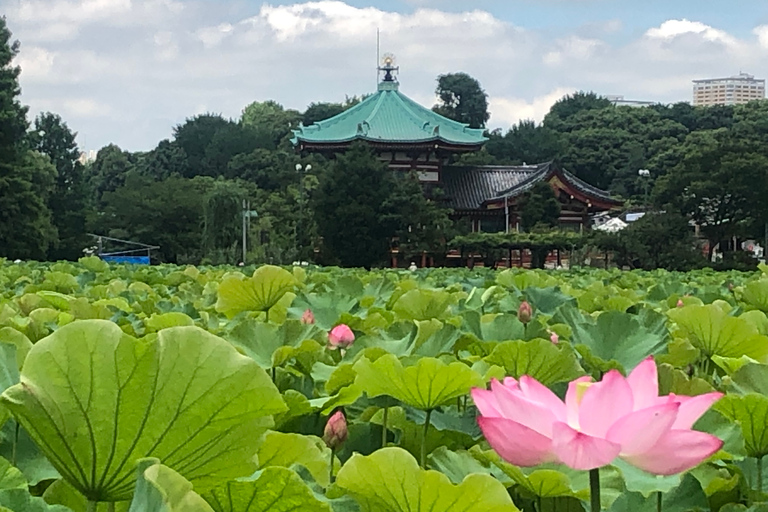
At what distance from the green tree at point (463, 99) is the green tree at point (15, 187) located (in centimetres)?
2147

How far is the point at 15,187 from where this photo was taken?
15430mm

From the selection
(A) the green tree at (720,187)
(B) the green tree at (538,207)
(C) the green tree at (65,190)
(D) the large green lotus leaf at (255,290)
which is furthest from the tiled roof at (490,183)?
(D) the large green lotus leaf at (255,290)

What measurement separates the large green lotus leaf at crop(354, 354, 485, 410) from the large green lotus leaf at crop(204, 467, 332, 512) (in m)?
0.21

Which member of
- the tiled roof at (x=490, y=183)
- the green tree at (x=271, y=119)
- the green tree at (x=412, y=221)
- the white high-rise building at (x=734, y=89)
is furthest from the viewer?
the white high-rise building at (x=734, y=89)

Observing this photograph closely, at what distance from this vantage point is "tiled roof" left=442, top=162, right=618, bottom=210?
1925 centimetres

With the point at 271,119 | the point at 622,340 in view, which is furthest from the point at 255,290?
the point at 271,119

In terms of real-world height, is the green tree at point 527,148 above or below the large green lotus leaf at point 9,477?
above

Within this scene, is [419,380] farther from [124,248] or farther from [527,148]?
[527,148]

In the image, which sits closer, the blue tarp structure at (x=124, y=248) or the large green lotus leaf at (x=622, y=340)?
the large green lotus leaf at (x=622, y=340)

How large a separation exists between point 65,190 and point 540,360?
2155 centimetres

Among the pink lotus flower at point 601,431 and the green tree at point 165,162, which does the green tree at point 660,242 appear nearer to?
the pink lotus flower at point 601,431

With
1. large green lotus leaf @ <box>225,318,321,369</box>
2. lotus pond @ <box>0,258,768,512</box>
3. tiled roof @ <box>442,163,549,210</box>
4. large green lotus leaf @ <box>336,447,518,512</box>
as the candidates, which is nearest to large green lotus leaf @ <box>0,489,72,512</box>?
lotus pond @ <box>0,258,768,512</box>

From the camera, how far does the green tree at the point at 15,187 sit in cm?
1536

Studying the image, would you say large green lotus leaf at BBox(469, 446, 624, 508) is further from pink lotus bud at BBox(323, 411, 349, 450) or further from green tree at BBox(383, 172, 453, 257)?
green tree at BBox(383, 172, 453, 257)
